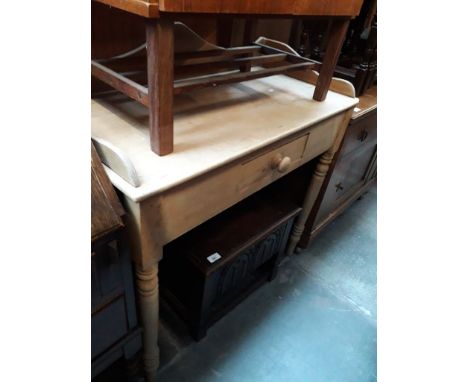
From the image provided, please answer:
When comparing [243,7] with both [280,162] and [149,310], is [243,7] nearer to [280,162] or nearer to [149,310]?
[280,162]

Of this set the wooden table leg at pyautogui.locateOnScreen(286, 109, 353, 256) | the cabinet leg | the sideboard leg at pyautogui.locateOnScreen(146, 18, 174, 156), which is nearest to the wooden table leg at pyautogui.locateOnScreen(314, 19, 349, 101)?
the wooden table leg at pyautogui.locateOnScreen(286, 109, 353, 256)

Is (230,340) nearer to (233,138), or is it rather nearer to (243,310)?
(243,310)

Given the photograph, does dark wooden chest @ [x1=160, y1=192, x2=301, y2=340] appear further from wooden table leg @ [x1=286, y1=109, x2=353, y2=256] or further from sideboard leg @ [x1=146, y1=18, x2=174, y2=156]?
sideboard leg @ [x1=146, y1=18, x2=174, y2=156]

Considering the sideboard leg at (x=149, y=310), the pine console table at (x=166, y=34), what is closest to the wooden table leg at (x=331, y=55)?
the pine console table at (x=166, y=34)

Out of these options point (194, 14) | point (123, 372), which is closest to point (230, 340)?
point (123, 372)

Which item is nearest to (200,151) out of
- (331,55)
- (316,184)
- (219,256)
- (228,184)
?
(228,184)

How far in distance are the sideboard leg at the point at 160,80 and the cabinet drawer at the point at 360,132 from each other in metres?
0.74

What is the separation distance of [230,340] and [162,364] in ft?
0.79

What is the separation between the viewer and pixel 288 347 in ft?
3.70

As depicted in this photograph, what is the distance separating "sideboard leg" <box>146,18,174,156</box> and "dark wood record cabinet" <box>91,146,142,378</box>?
13 centimetres

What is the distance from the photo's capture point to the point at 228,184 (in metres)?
0.73

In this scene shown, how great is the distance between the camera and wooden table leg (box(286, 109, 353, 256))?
1.09 meters

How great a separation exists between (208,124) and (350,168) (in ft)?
2.76
